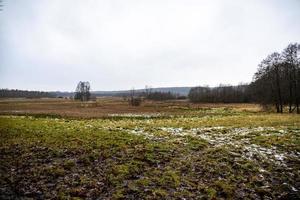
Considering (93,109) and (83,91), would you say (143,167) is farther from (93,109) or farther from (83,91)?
(83,91)

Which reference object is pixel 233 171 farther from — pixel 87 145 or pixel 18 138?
pixel 18 138

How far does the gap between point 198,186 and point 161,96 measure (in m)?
160

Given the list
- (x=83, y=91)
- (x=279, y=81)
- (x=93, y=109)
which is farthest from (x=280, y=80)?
(x=83, y=91)

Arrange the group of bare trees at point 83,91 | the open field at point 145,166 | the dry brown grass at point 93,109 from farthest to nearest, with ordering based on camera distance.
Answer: the group of bare trees at point 83,91
the dry brown grass at point 93,109
the open field at point 145,166

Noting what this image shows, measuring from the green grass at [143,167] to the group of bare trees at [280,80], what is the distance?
115 ft

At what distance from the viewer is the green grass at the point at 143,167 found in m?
10.1

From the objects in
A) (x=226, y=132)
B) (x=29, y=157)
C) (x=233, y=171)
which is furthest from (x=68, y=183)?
(x=226, y=132)

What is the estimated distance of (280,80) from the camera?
51.7 m

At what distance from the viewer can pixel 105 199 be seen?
30.5 ft

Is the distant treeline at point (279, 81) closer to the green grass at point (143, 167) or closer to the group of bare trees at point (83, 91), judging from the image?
the green grass at point (143, 167)

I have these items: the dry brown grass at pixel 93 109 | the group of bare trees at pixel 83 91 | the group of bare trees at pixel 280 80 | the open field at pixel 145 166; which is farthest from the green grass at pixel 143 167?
the group of bare trees at pixel 83 91

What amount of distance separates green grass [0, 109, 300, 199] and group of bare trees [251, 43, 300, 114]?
1377 inches

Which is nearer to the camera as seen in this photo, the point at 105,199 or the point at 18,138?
the point at 105,199

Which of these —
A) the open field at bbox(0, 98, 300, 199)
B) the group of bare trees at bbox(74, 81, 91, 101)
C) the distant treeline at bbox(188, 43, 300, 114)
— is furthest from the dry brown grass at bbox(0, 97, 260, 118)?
the group of bare trees at bbox(74, 81, 91, 101)
